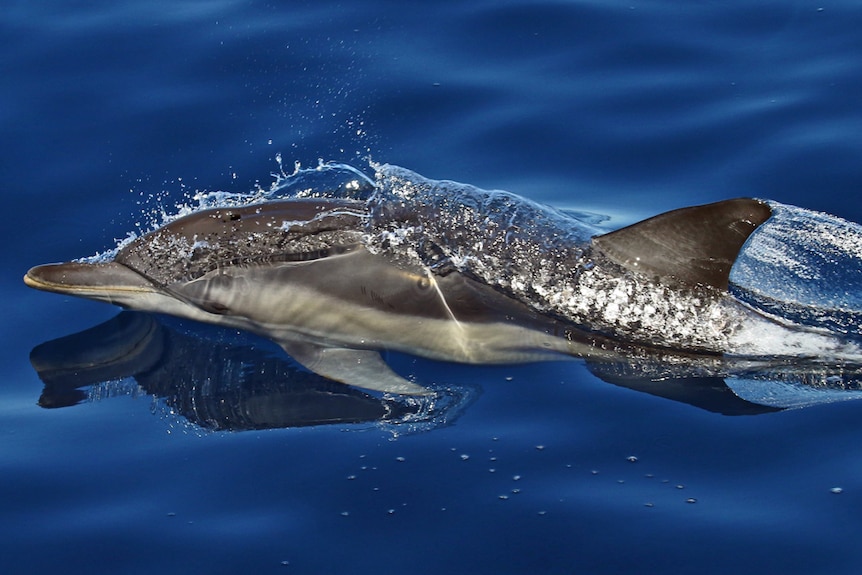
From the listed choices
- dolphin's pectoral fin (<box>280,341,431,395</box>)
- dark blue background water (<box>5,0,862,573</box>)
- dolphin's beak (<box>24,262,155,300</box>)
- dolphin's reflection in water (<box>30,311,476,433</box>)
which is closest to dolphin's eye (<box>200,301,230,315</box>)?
dolphin's reflection in water (<box>30,311,476,433</box>)

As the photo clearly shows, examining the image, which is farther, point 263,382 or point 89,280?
point 89,280

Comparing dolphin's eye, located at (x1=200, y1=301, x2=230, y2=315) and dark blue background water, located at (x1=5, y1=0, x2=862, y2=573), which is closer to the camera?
dark blue background water, located at (x1=5, y1=0, x2=862, y2=573)

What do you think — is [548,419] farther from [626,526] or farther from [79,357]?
[79,357]

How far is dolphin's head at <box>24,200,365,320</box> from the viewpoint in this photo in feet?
24.0

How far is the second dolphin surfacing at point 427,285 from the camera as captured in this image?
7.09 m

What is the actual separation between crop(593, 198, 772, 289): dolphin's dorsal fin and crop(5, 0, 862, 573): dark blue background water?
2.71 feet

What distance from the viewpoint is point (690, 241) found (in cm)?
688

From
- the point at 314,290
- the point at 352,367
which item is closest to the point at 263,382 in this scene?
the point at 352,367

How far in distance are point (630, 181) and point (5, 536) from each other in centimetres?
527

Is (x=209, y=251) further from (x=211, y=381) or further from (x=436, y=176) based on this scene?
(x=436, y=176)

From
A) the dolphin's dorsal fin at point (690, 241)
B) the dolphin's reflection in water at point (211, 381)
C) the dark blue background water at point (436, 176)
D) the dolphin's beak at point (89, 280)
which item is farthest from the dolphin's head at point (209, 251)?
the dolphin's dorsal fin at point (690, 241)

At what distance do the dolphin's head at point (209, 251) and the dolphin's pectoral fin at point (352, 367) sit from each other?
58 centimetres

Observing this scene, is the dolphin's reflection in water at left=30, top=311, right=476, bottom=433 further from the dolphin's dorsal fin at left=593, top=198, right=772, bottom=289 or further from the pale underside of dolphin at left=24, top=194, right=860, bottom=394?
the dolphin's dorsal fin at left=593, top=198, right=772, bottom=289

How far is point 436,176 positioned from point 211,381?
2756mm
